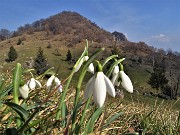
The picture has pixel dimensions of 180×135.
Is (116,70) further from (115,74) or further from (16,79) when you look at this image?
(16,79)

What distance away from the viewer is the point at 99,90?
1.85 metres

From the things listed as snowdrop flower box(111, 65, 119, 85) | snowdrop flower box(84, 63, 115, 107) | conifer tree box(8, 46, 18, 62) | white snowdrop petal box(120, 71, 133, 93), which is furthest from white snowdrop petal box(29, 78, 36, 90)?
conifer tree box(8, 46, 18, 62)

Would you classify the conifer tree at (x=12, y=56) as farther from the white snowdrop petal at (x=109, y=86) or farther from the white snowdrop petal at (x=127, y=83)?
the white snowdrop petal at (x=109, y=86)

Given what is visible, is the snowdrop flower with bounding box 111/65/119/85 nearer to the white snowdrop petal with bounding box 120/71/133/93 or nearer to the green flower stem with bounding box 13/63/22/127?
the white snowdrop petal with bounding box 120/71/133/93

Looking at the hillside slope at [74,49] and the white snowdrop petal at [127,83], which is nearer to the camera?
the white snowdrop petal at [127,83]

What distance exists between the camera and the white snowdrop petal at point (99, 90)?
184cm

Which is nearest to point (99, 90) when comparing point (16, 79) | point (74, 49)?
point (16, 79)

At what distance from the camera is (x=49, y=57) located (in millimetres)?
80125

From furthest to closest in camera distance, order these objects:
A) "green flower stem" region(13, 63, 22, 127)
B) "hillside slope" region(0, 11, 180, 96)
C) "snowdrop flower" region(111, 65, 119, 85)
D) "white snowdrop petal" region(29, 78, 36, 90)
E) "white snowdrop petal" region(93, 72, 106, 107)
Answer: "hillside slope" region(0, 11, 180, 96) → "white snowdrop petal" region(29, 78, 36, 90) → "snowdrop flower" region(111, 65, 119, 85) → "green flower stem" region(13, 63, 22, 127) → "white snowdrop petal" region(93, 72, 106, 107)

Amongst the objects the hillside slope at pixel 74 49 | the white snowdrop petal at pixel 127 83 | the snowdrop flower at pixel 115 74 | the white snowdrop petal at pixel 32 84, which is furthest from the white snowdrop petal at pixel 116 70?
the hillside slope at pixel 74 49

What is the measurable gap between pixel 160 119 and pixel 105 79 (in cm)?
276

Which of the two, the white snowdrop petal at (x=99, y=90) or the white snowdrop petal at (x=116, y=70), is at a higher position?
the white snowdrop petal at (x=116, y=70)

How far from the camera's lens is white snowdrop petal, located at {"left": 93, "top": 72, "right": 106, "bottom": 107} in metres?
1.84

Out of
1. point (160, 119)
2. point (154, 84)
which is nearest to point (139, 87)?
point (154, 84)
